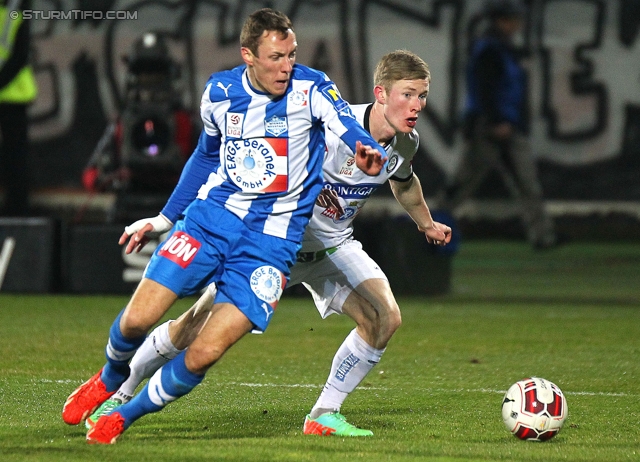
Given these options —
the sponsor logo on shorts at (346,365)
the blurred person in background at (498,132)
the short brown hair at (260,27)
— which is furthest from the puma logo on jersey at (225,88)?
the blurred person in background at (498,132)

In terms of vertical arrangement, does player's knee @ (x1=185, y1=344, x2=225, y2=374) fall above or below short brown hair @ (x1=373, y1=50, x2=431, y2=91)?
below

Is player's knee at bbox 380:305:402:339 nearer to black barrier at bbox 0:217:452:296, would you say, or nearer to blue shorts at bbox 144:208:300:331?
blue shorts at bbox 144:208:300:331

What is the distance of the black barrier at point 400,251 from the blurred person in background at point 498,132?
14.5ft

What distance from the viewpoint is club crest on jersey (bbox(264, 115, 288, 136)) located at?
4.84 m

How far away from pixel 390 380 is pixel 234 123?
2.54m

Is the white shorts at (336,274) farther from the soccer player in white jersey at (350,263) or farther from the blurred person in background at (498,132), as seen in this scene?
the blurred person in background at (498,132)

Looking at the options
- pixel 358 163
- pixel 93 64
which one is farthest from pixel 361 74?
pixel 358 163

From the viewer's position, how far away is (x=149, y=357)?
206 inches

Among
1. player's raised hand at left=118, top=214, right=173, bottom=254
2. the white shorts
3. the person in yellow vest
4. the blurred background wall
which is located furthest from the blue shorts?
the blurred background wall

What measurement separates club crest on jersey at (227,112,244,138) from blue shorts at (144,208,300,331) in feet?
1.07

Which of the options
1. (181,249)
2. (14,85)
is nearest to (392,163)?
(181,249)

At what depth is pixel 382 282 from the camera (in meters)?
5.42

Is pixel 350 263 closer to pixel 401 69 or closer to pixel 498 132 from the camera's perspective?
pixel 401 69

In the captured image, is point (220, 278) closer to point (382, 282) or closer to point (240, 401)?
point (382, 282)
